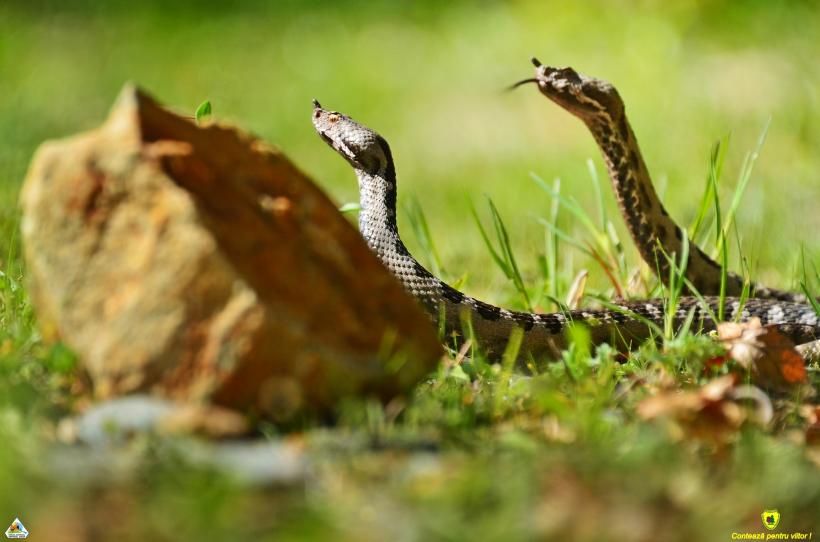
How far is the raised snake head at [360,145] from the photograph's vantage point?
4613 mm

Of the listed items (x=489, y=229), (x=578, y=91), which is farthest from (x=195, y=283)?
(x=489, y=229)

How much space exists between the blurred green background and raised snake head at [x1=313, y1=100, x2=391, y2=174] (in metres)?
1.38

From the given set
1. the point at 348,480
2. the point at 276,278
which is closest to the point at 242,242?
the point at 276,278

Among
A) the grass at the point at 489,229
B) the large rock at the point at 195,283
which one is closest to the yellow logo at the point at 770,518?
the grass at the point at 489,229

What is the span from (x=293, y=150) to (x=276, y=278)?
7.80 meters

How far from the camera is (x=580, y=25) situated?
11.5m

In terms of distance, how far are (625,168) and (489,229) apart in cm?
313

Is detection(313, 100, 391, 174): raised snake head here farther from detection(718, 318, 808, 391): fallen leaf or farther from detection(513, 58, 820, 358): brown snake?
→ detection(718, 318, 808, 391): fallen leaf

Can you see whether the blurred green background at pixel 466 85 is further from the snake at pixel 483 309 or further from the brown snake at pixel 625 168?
the snake at pixel 483 309

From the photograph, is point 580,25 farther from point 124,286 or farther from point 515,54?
point 124,286

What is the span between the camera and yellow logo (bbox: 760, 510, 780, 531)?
8.64ft

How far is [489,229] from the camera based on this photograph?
802 centimetres

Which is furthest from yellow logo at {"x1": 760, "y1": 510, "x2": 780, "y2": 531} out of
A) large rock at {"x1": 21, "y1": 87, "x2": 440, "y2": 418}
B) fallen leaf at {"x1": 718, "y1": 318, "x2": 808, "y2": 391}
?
large rock at {"x1": 21, "y1": 87, "x2": 440, "y2": 418}

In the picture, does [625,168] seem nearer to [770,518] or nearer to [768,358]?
[768,358]
